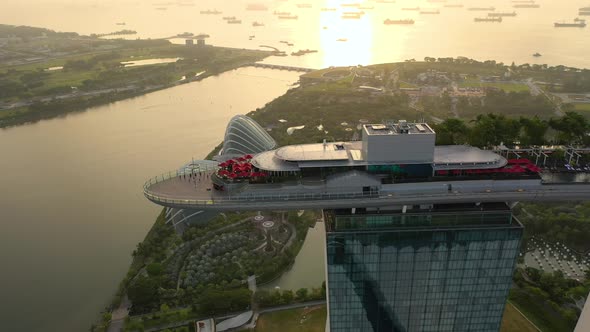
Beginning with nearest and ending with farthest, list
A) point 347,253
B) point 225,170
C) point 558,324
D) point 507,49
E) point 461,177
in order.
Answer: point 347,253 < point 461,177 < point 225,170 < point 558,324 < point 507,49

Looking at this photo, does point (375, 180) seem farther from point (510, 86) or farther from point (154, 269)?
point (510, 86)

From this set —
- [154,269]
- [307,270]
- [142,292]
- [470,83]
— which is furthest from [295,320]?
[470,83]

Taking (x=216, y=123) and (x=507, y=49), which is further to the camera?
(x=507, y=49)

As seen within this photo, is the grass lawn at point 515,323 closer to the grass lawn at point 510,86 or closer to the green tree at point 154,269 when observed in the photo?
the green tree at point 154,269

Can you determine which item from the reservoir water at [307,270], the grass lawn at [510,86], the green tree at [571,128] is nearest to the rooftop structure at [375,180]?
the green tree at [571,128]

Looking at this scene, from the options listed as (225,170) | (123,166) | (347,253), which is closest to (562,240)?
(347,253)

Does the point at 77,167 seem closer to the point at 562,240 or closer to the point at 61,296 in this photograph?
the point at 61,296

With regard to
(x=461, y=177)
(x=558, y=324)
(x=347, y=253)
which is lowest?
(x=558, y=324)
